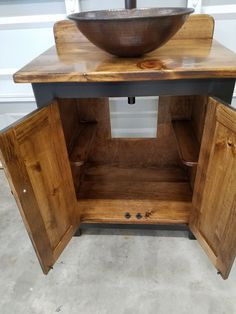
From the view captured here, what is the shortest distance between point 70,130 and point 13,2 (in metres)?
0.66

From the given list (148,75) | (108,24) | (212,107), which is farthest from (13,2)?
(212,107)

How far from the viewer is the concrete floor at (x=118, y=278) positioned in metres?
0.92

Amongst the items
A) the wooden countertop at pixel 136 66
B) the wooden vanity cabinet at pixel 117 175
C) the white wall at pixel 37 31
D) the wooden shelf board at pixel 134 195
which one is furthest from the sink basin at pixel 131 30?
the wooden shelf board at pixel 134 195

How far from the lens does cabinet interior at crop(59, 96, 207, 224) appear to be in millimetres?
1076

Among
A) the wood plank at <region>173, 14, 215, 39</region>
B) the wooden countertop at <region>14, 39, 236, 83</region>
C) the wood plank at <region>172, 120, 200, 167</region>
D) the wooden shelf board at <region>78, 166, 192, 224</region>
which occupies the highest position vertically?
the wood plank at <region>173, 14, 215, 39</region>

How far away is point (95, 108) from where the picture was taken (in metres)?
1.29

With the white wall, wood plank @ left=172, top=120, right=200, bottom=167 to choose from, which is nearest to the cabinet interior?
wood plank @ left=172, top=120, right=200, bottom=167

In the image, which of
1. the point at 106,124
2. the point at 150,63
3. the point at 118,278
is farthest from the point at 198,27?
the point at 118,278

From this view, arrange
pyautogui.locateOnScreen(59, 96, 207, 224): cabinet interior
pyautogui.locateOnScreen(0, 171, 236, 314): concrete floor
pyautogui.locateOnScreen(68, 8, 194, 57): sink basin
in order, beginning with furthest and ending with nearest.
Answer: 1. pyautogui.locateOnScreen(59, 96, 207, 224): cabinet interior
2. pyautogui.locateOnScreen(0, 171, 236, 314): concrete floor
3. pyautogui.locateOnScreen(68, 8, 194, 57): sink basin

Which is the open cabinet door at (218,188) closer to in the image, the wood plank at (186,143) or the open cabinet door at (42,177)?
the wood plank at (186,143)

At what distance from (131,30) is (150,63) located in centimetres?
12

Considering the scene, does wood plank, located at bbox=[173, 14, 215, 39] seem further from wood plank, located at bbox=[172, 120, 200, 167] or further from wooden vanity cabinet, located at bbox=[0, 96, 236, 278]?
wood plank, located at bbox=[172, 120, 200, 167]

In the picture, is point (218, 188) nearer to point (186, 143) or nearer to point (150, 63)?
point (186, 143)

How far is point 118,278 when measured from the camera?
1008 millimetres
